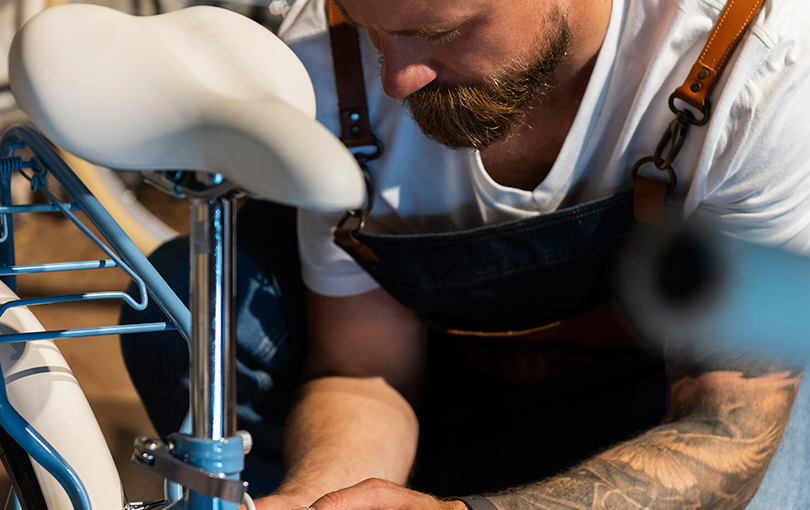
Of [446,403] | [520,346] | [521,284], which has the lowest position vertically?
[446,403]

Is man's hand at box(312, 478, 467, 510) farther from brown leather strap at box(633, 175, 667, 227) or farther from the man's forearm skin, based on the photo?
brown leather strap at box(633, 175, 667, 227)

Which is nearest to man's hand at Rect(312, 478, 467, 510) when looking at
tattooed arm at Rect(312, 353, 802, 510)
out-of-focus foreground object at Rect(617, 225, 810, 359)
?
tattooed arm at Rect(312, 353, 802, 510)

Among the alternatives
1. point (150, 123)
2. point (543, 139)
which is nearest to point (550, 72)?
point (543, 139)

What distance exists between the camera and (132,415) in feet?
3.96

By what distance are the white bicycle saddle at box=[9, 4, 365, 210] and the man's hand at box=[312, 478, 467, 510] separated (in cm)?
33

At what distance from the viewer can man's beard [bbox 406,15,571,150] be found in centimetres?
64

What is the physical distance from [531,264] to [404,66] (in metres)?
0.28

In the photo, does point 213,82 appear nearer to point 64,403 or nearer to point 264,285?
point 64,403

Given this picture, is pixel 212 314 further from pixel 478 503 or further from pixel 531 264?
pixel 531 264

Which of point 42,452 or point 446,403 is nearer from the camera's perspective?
point 42,452

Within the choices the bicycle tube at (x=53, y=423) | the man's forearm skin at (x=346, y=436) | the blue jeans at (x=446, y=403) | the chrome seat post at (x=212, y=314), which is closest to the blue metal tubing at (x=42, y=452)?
the bicycle tube at (x=53, y=423)

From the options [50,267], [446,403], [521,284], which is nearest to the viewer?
[50,267]

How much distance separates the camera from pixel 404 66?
0.61 meters

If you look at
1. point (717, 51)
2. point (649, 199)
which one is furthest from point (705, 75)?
point (649, 199)
